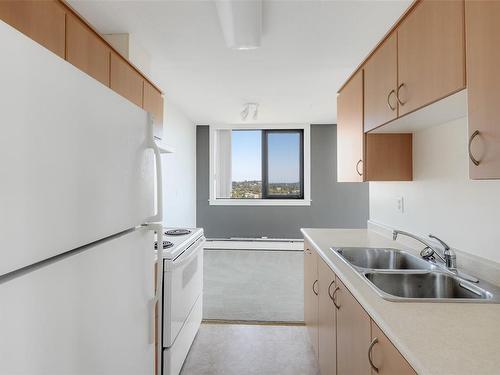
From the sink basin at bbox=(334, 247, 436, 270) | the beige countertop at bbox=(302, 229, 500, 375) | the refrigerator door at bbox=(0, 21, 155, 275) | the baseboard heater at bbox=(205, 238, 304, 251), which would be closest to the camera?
the refrigerator door at bbox=(0, 21, 155, 275)

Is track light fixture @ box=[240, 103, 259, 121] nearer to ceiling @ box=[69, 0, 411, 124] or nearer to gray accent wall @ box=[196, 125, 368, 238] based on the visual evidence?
ceiling @ box=[69, 0, 411, 124]

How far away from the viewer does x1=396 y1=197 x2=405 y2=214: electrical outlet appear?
6.67ft

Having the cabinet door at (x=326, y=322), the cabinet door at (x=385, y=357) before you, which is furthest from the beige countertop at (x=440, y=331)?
the cabinet door at (x=326, y=322)

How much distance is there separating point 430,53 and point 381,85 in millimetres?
448

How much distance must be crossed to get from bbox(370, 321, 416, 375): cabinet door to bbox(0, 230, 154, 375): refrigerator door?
0.81m

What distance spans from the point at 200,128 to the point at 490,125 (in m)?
4.84

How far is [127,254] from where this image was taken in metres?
0.87

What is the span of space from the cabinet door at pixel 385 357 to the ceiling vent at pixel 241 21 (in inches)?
68.6

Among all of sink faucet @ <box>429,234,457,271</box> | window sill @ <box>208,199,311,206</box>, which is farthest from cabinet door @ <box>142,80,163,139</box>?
window sill @ <box>208,199,311,206</box>

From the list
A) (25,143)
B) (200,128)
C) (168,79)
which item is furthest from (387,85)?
(200,128)

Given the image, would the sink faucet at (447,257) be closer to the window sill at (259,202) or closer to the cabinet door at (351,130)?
the cabinet door at (351,130)

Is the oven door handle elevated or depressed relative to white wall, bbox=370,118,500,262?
depressed

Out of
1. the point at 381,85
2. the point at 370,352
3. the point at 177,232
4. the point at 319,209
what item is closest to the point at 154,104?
the point at 177,232

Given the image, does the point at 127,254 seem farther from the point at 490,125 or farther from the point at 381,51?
the point at 381,51
